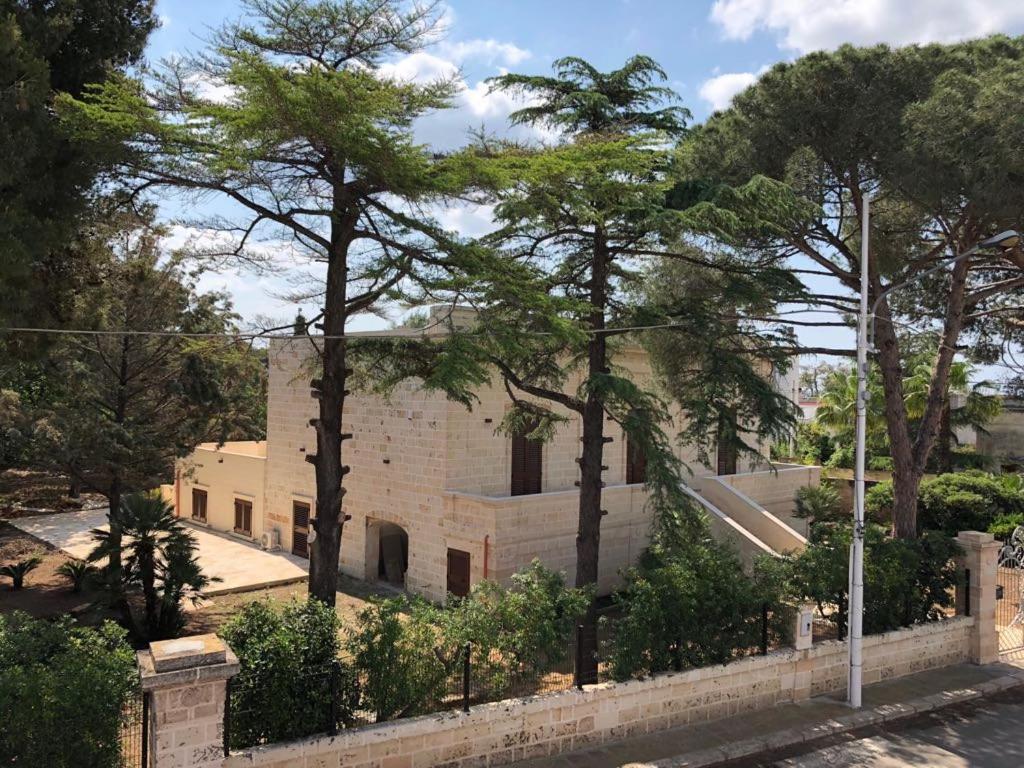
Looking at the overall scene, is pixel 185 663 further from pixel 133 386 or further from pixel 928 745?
pixel 133 386

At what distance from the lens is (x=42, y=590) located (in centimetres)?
1848

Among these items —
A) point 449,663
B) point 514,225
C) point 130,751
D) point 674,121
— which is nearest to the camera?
point 130,751

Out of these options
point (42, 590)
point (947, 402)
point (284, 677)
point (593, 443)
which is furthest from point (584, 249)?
point (947, 402)

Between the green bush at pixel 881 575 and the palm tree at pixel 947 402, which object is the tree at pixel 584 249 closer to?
the green bush at pixel 881 575

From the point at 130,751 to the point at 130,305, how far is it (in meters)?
12.8

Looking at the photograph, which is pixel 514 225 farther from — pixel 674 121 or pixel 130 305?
pixel 130 305

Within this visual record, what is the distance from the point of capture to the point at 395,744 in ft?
25.7

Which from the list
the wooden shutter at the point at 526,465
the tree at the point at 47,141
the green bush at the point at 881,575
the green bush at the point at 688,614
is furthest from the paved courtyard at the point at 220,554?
the green bush at the point at 881,575

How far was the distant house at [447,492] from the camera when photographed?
657 inches

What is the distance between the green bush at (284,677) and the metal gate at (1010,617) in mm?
12386

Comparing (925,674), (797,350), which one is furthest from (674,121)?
(925,674)

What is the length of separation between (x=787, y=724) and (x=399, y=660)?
19.1 feet

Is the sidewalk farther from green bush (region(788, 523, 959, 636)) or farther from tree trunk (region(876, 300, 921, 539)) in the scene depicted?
tree trunk (region(876, 300, 921, 539))

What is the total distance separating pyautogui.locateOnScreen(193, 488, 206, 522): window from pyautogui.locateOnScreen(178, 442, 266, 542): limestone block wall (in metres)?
0.24
